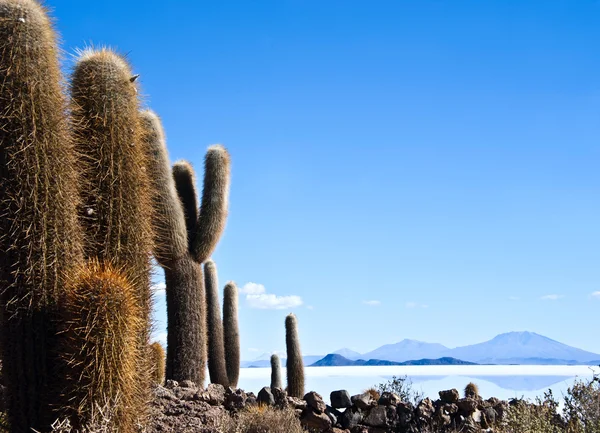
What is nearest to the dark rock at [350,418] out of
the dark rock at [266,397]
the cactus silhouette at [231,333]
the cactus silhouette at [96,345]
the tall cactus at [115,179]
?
the dark rock at [266,397]

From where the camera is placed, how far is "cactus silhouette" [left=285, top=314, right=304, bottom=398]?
18.3 meters

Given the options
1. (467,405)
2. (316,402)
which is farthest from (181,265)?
(467,405)

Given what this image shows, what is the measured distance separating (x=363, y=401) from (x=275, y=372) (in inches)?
387

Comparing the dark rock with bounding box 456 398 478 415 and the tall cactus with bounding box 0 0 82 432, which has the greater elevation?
the tall cactus with bounding box 0 0 82 432

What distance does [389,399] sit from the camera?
11.5 meters

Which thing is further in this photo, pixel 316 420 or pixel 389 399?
pixel 389 399

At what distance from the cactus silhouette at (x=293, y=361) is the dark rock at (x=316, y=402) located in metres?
6.72

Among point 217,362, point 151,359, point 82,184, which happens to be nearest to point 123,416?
point 151,359

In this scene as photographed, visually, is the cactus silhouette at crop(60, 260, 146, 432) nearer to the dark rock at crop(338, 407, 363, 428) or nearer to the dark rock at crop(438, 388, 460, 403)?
the dark rock at crop(338, 407, 363, 428)

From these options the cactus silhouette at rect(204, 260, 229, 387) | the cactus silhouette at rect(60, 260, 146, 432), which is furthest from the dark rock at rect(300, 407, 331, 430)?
the cactus silhouette at rect(204, 260, 229, 387)

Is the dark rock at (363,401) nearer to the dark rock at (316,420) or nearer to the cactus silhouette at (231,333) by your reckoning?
the dark rock at (316,420)

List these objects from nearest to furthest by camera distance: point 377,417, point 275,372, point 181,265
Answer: point 377,417 → point 181,265 → point 275,372

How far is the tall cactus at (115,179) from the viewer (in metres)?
8.21

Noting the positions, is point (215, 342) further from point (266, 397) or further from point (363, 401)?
point (363, 401)
